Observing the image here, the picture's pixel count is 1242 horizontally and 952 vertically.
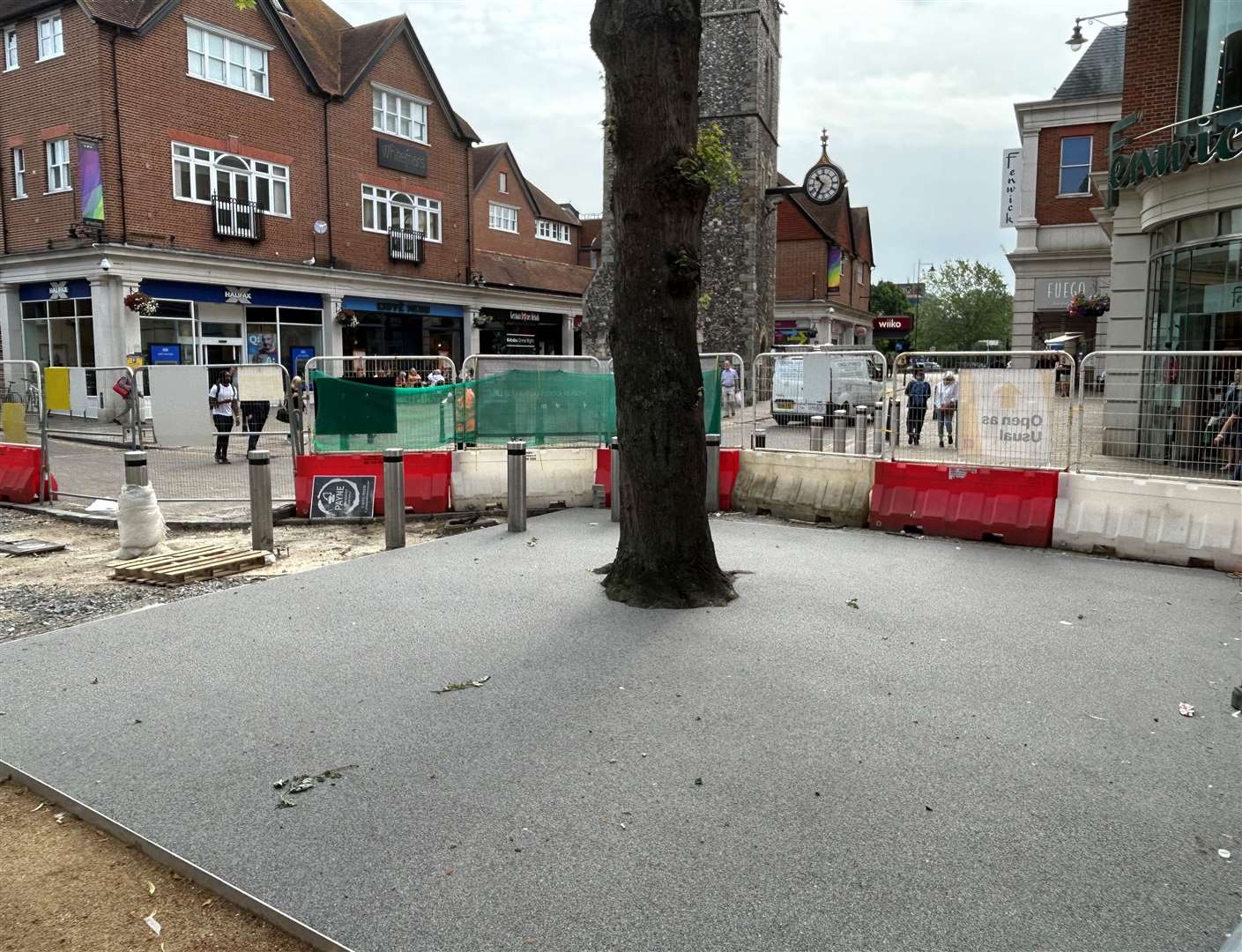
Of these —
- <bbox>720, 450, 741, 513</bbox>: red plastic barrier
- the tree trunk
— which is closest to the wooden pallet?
the tree trunk

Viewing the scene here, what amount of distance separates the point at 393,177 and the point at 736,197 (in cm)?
1492

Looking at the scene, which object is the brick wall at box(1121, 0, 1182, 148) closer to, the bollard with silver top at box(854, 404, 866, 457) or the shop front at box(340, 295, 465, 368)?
the bollard with silver top at box(854, 404, 866, 457)

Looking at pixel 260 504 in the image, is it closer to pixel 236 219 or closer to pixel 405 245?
pixel 236 219

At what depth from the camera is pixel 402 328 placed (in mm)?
33656

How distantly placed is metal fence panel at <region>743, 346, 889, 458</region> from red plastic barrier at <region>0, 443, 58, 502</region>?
31.1 ft

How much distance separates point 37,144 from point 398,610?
24.9 metres

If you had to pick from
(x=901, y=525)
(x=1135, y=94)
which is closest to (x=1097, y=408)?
(x=901, y=525)

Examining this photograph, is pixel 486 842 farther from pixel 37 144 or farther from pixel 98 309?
pixel 37 144

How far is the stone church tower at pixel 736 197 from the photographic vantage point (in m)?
37.9

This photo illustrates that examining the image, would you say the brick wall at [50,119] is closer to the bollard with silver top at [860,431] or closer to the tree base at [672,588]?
the bollard with silver top at [860,431]

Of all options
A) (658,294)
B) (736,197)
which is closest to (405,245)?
(736,197)

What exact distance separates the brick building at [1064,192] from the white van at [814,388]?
20.2m

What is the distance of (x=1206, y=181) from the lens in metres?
13.3

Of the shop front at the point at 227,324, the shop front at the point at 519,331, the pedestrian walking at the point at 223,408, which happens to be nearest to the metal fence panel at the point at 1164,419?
the pedestrian walking at the point at 223,408
